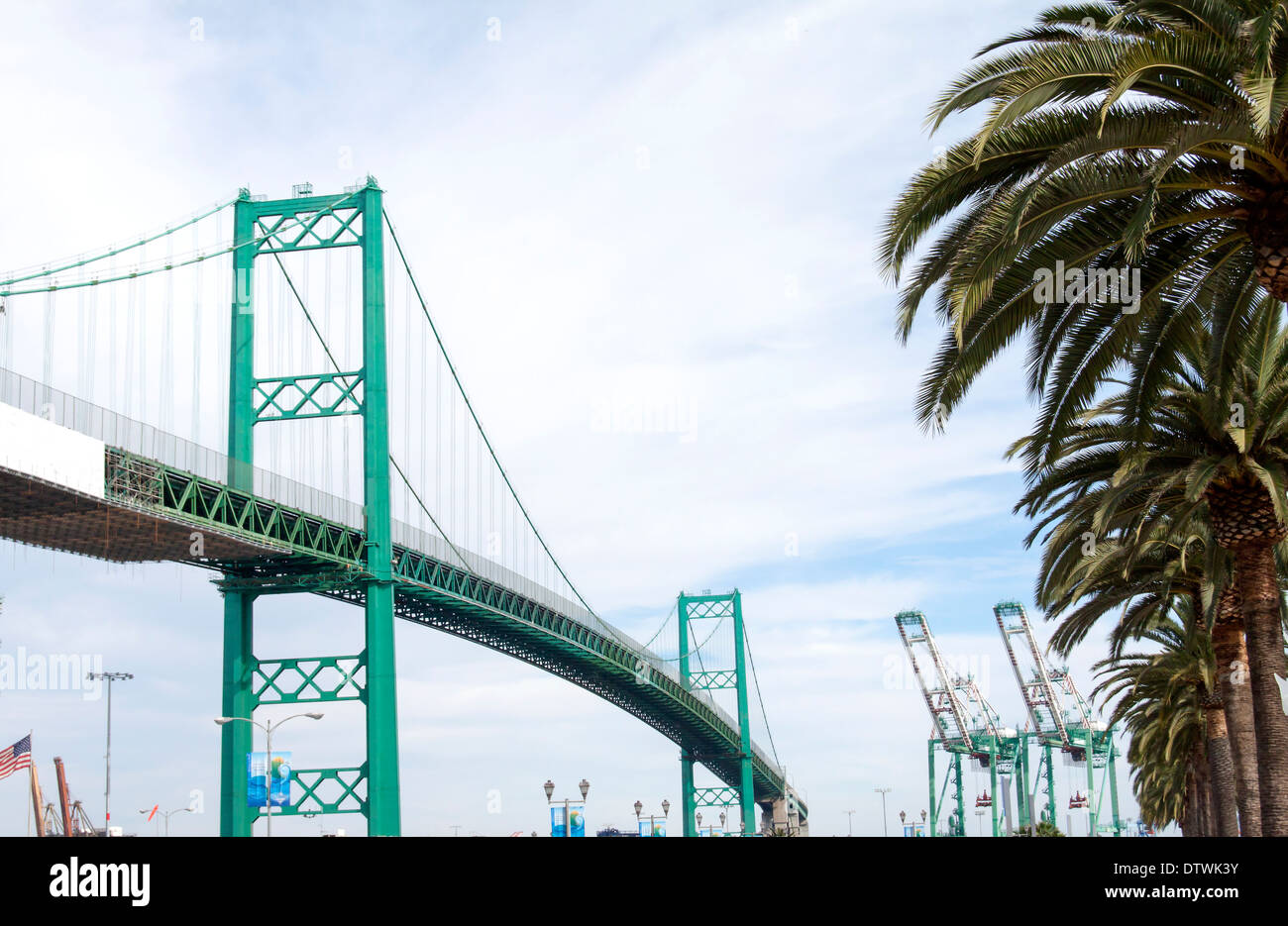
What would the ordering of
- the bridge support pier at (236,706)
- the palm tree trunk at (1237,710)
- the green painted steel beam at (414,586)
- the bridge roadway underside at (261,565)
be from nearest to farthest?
the palm tree trunk at (1237,710) → the bridge roadway underside at (261,565) → the green painted steel beam at (414,586) → the bridge support pier at (236,706)

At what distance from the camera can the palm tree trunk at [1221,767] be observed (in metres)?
30.3

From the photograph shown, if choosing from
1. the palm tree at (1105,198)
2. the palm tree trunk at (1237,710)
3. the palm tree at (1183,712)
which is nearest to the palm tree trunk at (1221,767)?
the palm tree at (1183,712)

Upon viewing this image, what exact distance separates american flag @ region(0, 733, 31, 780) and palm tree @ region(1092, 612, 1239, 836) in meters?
29.7

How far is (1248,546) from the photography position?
1934cm

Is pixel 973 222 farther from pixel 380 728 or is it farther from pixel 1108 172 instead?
pixel 380 728

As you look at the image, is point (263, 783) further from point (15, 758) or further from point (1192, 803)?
point (1192, 803)

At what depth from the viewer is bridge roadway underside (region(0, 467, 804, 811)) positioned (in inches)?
1259

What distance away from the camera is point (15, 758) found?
37.7 m

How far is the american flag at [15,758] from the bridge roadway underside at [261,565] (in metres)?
6.61

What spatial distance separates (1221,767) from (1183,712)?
8.89 metres

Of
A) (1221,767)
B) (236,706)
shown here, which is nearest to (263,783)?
(236,706)

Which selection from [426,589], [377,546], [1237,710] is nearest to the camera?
[1237,710]

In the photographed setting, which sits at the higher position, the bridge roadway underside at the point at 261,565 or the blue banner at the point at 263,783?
the bridge roadway underside at the point at 261,565

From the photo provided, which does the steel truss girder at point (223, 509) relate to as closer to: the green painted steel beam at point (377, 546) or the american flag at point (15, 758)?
the green painted steel beam at point (377, 546)
